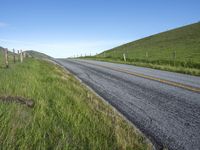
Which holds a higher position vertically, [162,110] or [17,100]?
[17,100]

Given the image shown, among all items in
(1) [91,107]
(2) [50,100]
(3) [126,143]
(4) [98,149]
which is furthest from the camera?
(2) [50,100]

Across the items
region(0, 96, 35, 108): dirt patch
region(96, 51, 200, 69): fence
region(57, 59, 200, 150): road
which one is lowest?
region(57, 59, 200, 150): road

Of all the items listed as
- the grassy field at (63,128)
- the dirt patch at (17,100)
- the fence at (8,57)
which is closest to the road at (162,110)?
the grassy field at (63,128)

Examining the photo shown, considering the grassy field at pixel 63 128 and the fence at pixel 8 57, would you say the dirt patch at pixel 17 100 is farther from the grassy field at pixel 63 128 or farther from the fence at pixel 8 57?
the fence at pixel 8 57

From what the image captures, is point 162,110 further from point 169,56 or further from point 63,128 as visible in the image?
point 169,56

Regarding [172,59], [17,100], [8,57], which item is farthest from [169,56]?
[17,100]

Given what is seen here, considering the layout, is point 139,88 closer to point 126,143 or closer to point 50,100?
point 50,100

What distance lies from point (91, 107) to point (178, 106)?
1.94 m

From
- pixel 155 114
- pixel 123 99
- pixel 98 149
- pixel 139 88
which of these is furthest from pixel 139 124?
pixel 139 88

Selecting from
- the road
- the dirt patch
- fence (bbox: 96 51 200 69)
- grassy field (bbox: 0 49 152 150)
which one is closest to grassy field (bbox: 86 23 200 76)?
fence (bbox: 96 51 200 69)

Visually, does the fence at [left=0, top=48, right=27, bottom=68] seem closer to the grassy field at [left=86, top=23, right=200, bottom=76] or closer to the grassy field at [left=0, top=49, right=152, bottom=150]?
the grassy field at [left=86, top=23, right=200, bottom=76]

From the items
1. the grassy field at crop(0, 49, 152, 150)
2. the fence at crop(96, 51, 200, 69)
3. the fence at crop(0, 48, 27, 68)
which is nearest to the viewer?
the grassy field at crop(0, 49, 152, 150)

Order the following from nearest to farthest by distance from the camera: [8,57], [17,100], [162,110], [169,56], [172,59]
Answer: [17,100] < [162,110] < [8,57] < [172,59] < [169,56]

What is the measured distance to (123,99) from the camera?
677cm
